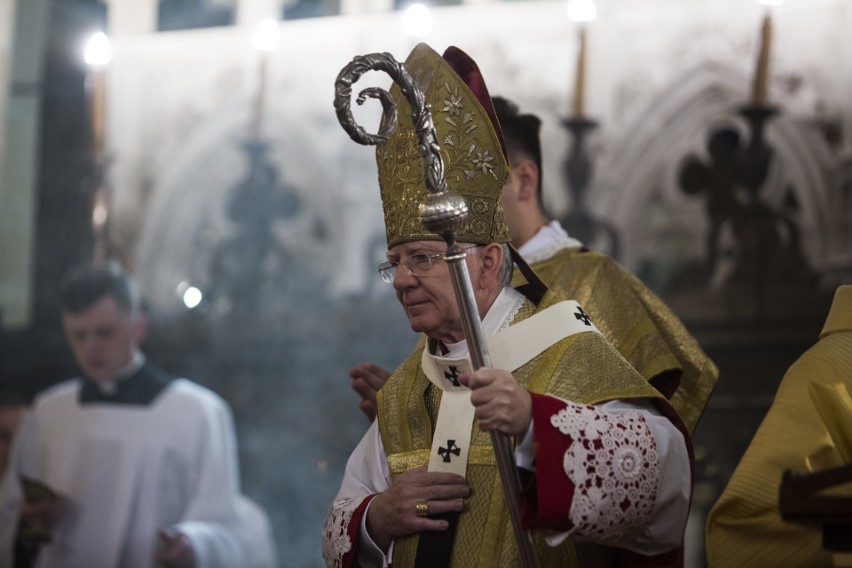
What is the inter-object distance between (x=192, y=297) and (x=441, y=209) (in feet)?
16.7

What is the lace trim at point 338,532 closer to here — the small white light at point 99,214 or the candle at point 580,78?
the candle at point 580,78

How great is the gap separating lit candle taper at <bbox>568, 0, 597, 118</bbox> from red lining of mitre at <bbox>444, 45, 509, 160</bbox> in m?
2.87

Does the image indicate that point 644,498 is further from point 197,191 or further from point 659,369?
point 197,191

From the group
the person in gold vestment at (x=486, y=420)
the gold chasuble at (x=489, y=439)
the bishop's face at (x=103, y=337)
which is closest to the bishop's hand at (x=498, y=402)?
the person in gold vestment at (x=486, y=420)

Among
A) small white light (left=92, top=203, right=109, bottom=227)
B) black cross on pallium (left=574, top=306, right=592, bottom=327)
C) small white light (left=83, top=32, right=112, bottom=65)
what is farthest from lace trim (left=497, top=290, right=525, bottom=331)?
small white light (left=83, top=32, right=112, bottom=65)

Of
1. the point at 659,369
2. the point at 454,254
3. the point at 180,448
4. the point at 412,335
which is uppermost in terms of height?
the point at 454,254

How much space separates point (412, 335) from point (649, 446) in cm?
407

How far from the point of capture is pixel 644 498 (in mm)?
2844

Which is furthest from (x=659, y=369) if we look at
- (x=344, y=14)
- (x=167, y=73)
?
(x=167, y=73)

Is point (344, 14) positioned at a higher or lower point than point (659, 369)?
higher

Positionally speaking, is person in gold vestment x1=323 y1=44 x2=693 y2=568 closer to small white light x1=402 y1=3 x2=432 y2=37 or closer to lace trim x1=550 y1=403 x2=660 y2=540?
lace trim x1=550 y1=403 x2=660 y2=540

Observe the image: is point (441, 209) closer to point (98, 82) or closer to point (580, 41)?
point (580, 41)

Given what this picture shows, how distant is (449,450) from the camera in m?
3.27

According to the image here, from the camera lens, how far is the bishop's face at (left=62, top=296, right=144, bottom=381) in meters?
7.34
